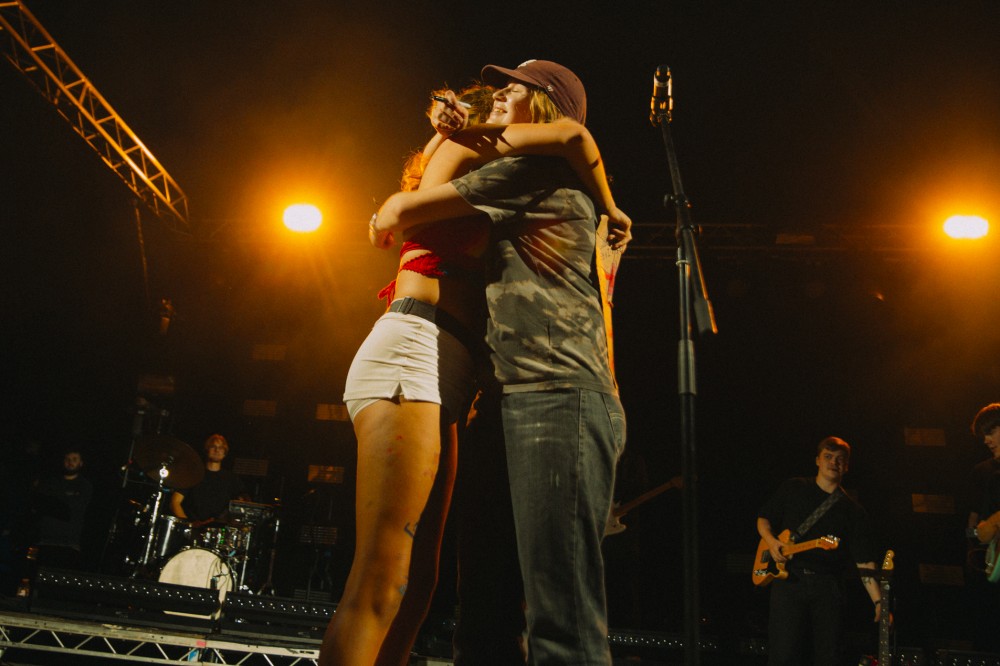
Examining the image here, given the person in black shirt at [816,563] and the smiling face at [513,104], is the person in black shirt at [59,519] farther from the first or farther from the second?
the smiling face at [513,104]

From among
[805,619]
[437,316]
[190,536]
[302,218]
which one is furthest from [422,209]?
[302,218]

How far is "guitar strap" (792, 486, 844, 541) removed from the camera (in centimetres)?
595

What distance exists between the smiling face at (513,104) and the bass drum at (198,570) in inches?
239

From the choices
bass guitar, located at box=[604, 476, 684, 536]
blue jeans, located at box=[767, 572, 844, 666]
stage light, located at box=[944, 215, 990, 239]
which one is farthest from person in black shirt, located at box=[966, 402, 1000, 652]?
stage light, located at box=[944, 215, 990, 239]

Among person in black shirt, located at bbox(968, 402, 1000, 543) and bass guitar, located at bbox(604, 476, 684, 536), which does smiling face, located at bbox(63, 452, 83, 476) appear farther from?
person in black shirt, located at bbox(968, 402, 1000, 543)

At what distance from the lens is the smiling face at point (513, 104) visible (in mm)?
1893

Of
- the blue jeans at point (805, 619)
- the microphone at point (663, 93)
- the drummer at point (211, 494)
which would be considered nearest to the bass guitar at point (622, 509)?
the blue jeans at point (805, 619)

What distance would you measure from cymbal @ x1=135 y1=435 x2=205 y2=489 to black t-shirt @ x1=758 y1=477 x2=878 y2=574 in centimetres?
578

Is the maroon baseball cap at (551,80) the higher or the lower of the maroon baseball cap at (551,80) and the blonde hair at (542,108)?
the higher

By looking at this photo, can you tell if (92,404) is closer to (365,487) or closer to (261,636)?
(261,636)

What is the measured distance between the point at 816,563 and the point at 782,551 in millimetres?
340

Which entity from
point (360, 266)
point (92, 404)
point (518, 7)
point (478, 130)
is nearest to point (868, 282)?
point (518, 7)

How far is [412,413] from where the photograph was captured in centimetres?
163

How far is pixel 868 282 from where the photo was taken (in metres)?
8.97
